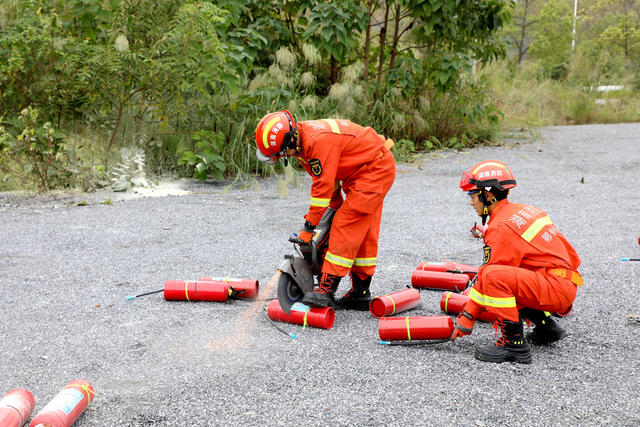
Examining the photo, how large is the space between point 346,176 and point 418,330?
1.23 metres

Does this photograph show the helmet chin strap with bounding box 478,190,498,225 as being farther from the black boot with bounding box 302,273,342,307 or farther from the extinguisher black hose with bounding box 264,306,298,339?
the extinguisher black hose with bounding box 264,306,298,339

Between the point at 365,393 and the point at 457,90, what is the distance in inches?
422

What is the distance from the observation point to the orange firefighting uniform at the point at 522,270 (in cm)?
339

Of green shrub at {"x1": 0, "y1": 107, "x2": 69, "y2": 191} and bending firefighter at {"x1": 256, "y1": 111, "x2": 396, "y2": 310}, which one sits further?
green shrub at {"x1": 0, "y1": 107, "x2": 69, "y2": 191}

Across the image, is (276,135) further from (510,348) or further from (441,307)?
(510,348)

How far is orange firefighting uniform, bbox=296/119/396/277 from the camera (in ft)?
13.2

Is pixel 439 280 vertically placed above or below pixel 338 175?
below

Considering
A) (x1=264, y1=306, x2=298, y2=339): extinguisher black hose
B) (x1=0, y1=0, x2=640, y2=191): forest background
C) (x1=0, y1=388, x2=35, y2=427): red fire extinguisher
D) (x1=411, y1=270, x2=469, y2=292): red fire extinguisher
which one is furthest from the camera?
(x1=0, y1=0, x2=640, y2=191): forest background

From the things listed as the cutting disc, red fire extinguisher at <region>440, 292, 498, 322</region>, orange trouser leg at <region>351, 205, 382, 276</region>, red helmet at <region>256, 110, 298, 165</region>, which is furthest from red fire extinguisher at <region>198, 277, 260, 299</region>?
red fire extinguisher at <region>440, 292, 498, 322</region>

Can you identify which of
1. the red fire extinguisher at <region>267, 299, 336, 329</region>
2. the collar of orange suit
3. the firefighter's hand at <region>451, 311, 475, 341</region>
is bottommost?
A: the red fire extinguisher at <region>267, 299, 336, 329</region>

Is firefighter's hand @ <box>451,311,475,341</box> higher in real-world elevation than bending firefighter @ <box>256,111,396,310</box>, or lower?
lower

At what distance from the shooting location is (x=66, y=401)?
2756mm

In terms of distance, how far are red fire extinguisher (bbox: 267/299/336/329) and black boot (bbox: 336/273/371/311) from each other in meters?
0.38

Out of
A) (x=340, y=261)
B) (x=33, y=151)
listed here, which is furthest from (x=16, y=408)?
(x=33, y=151)
